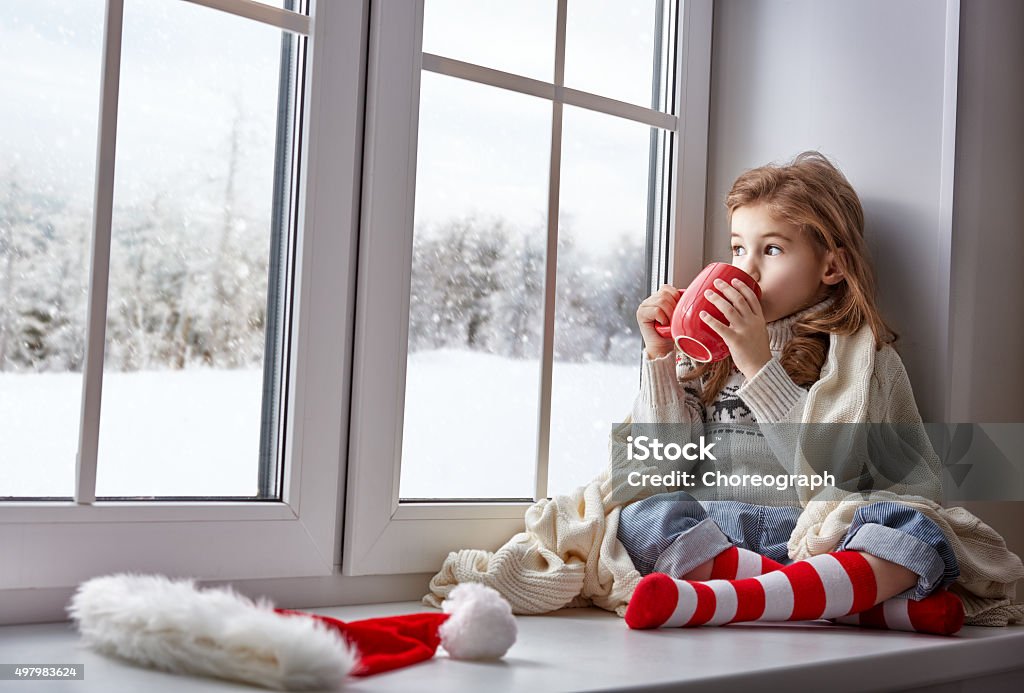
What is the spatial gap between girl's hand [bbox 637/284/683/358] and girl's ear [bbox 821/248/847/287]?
7.7 inches

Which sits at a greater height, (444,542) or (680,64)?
(680,64)

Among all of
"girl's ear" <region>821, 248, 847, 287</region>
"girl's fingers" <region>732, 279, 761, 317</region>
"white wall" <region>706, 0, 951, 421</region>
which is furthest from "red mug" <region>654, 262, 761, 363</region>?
"white wall" <region>706, 0, 951, 421</region>

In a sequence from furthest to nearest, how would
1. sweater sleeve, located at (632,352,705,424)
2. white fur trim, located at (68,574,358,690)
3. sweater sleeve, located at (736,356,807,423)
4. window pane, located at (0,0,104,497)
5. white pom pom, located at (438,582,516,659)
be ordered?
sweater sleeve, located at (632,352,705,424), sweater sleeve, located at (736,356,807,423), window pane, located at (0,0,104,497), white pom pom, located at (438,582,516,659), white fur trim, located at (68,574,358,690)

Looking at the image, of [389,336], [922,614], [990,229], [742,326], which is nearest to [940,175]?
[990,229]

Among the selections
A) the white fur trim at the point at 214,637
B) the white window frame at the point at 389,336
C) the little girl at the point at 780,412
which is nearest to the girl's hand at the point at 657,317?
the little girl at the point at 780,412

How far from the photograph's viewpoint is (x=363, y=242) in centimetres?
123

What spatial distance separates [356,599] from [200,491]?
0.23 m

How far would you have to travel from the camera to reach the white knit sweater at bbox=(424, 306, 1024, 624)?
3.80 feet

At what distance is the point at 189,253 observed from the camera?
1.14 m

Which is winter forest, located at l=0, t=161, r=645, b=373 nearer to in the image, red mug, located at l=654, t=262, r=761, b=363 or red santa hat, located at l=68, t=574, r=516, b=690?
red mug, located at l=654, t=262, r=761, b=363

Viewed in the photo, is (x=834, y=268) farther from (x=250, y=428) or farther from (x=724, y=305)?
(x=250, y=428)

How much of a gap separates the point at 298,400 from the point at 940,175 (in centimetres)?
87

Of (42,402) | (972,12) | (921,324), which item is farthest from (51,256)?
(972,12)

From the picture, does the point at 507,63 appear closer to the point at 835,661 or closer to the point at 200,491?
the point at 200,491
